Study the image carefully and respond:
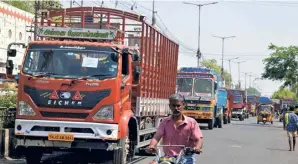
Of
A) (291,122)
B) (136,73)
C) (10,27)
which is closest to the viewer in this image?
(136,73)

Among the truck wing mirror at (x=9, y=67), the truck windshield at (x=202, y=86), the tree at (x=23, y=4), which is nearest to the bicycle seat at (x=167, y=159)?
the truck wing mirror at (x=9, y=67)

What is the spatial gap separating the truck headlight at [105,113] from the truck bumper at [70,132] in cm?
14

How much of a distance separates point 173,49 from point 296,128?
18.5 feet

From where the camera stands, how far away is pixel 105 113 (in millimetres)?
10938

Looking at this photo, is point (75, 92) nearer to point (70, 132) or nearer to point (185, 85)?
point (70, 132)

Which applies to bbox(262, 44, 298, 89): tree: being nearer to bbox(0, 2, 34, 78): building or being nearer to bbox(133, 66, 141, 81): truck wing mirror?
bbox(0, 2, 34, 78): building

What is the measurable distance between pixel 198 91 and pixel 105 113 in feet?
64.5

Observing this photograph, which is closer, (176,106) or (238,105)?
(176,106)

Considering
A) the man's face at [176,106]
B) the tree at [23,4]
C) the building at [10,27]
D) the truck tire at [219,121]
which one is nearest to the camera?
the man's face at [176,106]

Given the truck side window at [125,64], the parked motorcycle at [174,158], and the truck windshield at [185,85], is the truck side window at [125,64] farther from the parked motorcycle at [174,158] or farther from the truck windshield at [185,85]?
the truck windshield at [185,85]

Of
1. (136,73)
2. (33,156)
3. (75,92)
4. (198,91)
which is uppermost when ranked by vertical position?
(136,73)

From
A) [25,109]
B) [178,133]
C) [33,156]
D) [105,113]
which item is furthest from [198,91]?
[178,133]

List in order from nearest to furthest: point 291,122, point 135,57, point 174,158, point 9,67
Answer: point 174,158
point 9,67
point 135,57
point 291,122

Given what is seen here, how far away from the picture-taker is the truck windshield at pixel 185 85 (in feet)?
98.6
